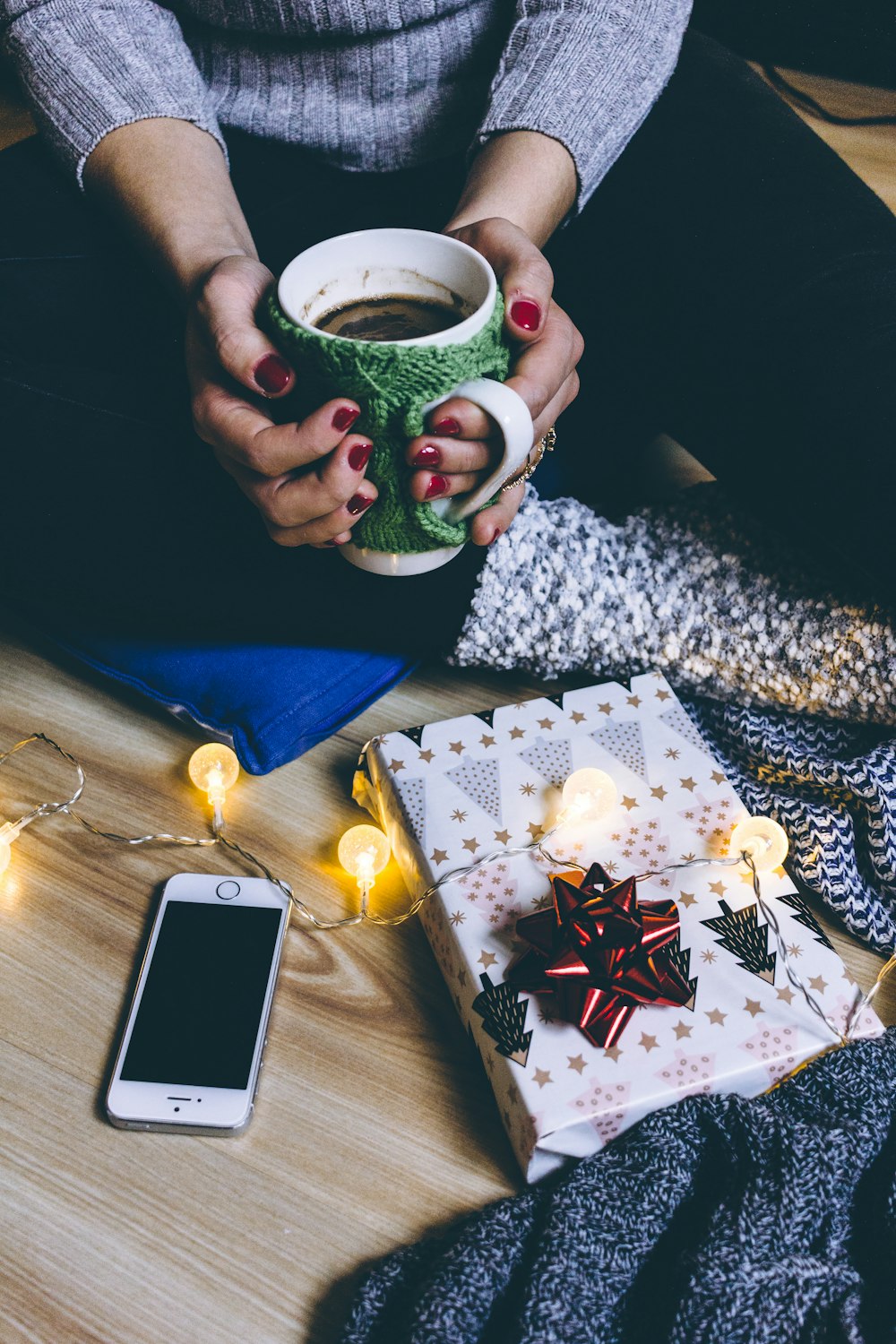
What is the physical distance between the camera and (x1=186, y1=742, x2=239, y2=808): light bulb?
717 mm

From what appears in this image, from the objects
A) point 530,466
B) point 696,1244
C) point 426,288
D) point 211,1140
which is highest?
point 426,288

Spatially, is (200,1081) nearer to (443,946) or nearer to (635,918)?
(443,946)

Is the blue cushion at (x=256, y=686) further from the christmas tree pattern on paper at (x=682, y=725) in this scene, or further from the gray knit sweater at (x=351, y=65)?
the gray knit sweater at (x=351, y=65)

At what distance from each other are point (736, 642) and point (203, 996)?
0.48 meters

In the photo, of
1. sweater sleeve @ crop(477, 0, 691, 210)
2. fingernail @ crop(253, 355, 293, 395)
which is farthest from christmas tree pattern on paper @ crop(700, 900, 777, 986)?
sweater sleeve @ crop(477, 0, 691, 210)

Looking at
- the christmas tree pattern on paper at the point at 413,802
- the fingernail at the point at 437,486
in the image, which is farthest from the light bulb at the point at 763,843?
the fingernail at the point at 437,486

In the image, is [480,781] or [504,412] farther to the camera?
[480,781]

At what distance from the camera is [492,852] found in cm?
64

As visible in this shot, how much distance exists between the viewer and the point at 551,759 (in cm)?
70

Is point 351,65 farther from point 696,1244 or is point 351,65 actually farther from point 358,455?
point 696,1244

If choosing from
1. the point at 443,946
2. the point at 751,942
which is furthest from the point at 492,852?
the point at 751,942

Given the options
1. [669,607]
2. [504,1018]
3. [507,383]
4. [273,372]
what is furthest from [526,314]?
[504,1018]

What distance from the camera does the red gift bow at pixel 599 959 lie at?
1.82 ft

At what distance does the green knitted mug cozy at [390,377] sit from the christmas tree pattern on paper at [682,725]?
0.96 ft
